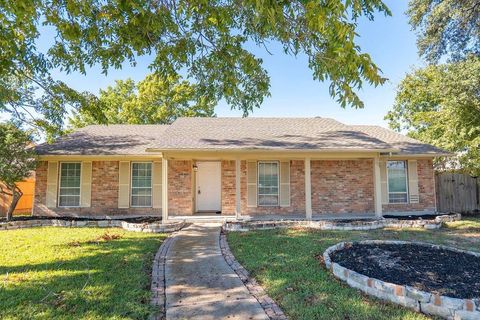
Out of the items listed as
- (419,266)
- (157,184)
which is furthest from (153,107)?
(419,266)

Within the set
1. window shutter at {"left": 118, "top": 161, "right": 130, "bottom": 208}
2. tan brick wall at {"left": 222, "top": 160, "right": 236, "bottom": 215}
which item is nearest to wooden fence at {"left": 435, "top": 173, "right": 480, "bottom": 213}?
tan brick wall at {"left": 222, "top": 160, "right": 236, "bottom": 215}

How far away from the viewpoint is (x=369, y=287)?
14.4 ft

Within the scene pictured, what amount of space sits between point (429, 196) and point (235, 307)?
12.0m

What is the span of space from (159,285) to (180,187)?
7.70 meters

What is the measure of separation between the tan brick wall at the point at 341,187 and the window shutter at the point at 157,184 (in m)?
6.29

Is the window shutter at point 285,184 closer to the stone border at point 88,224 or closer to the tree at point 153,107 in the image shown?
the stone border at point 88,224

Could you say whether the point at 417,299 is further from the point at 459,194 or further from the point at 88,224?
the point at 459,194

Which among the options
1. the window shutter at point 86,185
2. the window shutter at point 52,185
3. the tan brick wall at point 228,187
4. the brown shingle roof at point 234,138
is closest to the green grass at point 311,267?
the tan brick wall at point 228,187

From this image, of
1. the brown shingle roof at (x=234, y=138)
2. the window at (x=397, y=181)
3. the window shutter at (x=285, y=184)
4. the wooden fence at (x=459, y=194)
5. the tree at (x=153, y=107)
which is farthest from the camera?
the tree at (x=153, y=107)

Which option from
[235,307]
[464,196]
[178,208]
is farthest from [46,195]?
[464,196]

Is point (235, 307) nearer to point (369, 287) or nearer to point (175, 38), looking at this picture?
point (369, 287)

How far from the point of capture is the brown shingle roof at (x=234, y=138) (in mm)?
11383

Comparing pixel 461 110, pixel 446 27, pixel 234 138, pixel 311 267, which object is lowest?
pixel 311 267

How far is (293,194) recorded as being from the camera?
500 inches
